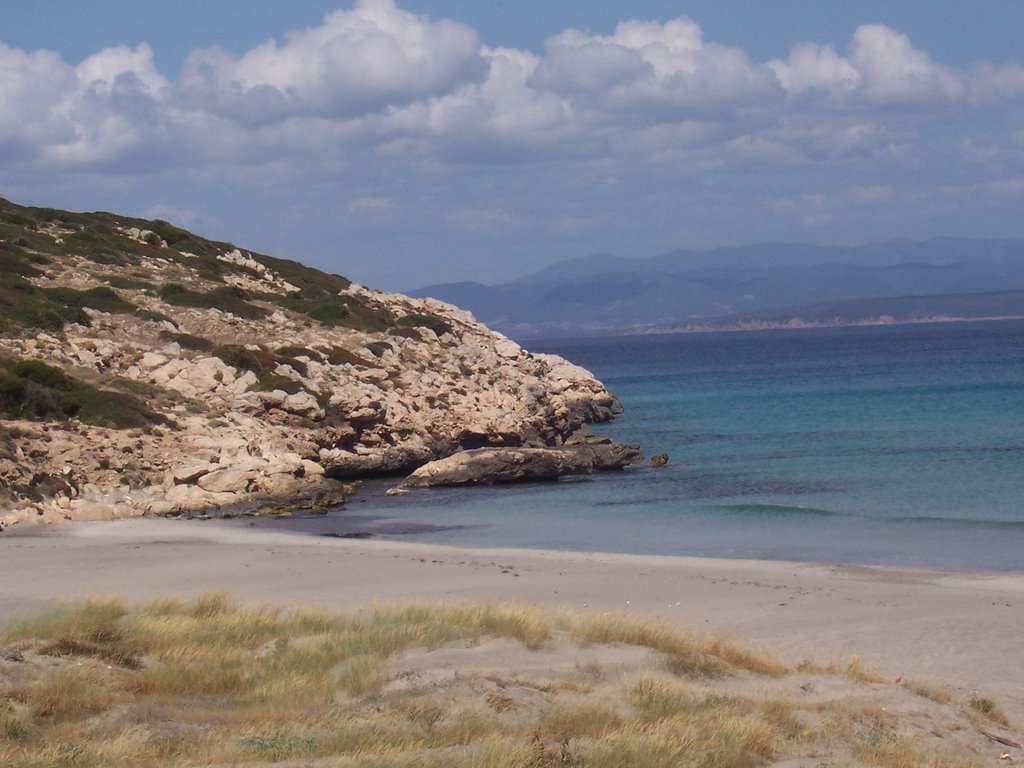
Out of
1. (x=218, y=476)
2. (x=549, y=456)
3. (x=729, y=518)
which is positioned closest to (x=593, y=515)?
(x=729, y=518)

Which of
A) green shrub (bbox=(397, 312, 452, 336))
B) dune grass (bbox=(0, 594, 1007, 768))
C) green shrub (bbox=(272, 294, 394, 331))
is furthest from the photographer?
→ green shrub (bbox=(397, 312, 452, 336))

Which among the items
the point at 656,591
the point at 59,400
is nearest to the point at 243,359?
the point at 59,400

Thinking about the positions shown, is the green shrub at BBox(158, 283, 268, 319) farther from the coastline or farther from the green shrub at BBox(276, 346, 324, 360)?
the coastline

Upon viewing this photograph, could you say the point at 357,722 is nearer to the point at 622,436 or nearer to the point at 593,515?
the point at 593,515

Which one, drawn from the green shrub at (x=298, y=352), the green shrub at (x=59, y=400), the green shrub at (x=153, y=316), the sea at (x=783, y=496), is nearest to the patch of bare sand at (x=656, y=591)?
the sea at (x=783, y=496)

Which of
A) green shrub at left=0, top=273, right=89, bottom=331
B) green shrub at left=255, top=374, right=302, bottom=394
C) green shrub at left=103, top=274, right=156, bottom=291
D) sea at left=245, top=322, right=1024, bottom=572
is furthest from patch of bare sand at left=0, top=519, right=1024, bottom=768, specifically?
green shrub at left=103, top=274, right=156, bottom=291

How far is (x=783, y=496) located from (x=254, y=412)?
15147mm

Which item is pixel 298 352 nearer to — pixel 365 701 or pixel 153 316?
pixel 153 316

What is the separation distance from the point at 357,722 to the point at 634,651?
3273mm

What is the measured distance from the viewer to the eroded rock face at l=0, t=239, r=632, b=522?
2545 cm

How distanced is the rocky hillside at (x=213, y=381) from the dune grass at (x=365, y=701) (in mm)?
14241

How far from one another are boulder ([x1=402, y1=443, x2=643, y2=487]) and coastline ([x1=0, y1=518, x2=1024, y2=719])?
882 cm

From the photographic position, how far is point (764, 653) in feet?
36.6

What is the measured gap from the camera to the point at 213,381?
33.2 m
